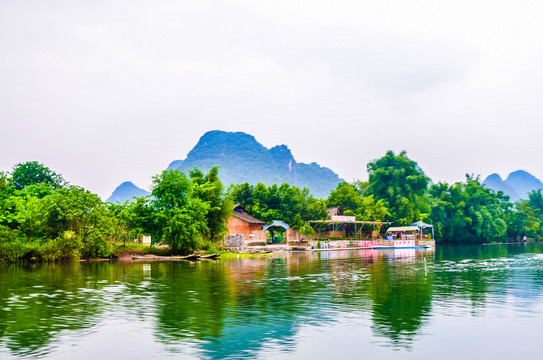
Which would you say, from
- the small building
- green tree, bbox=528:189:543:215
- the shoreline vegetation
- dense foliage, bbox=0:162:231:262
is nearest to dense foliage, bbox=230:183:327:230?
the shoreline vegetation

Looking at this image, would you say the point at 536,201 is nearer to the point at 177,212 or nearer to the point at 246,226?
the point at 246,226

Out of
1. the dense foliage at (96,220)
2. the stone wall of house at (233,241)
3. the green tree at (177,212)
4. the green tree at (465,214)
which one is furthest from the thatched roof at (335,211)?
the green tree at (177,212)

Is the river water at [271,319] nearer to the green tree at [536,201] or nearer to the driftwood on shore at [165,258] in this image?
the driftwood on shore at [165,258]

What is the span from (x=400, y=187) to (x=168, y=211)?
4850 centimetres

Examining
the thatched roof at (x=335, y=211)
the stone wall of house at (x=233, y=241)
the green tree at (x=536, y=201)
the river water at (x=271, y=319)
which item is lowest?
the river water at (x=271, y=319)

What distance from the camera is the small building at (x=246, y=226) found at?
5772cm

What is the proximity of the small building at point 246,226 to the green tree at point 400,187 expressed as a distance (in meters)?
25.1

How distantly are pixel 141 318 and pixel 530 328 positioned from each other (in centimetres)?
970

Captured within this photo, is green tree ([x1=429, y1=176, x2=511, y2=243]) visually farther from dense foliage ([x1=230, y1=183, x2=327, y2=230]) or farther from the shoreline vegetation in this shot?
dense foliage ([x1=230, y1=183, x2=327, y2=230])

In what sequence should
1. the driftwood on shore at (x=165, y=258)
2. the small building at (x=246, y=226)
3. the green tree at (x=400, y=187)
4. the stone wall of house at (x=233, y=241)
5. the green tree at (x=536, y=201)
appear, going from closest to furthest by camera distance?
the driftwood on shore at (x=165, y=258), the stone wall of house at (x=233, y=241), the small building at (x=246, y=226), the green tree at (x=400, y=187), the green tree at (x=536, y=201)

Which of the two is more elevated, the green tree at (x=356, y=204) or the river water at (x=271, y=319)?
the green tree at (x=356, y=204)

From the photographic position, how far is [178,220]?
1535 inches

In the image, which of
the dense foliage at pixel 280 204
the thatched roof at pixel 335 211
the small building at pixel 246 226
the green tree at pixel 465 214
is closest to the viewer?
the small building at pixel 246 226

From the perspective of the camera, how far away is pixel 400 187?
78875 millimetres
